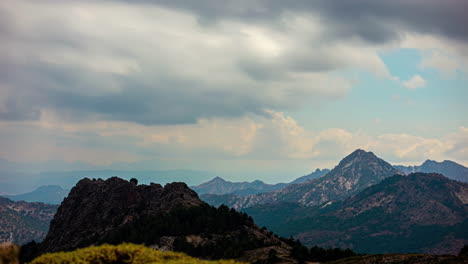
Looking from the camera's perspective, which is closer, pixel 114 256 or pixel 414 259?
pixel 114 256

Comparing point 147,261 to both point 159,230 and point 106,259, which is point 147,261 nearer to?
point 106,259

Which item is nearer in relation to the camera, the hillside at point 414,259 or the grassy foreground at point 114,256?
the grassy foreground at point 114,256

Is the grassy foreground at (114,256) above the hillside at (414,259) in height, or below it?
above

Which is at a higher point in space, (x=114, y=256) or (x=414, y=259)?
(x=114, y=256)

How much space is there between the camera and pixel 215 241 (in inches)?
6565

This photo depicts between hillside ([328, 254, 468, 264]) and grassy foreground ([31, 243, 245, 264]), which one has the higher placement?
grassy foreground ([31, 243, 245, 264])

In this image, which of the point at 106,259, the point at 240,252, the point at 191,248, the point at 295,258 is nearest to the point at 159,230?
the point at 191,248

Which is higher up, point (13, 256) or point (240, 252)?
point (13, 256)

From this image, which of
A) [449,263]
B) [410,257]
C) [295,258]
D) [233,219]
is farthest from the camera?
[233,219]

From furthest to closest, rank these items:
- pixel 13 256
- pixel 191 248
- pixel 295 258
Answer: pixel 191 248 → pixel 295 258 → pixel 13 256

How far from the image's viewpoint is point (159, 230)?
18350cm

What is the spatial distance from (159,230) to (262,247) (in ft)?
184

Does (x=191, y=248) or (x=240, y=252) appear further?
(x=191, y=248)

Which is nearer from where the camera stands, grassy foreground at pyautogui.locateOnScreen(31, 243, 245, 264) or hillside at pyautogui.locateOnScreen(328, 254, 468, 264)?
grassy foreground at pyautogui.locateOnScreen(31, 243, 245, 264)
